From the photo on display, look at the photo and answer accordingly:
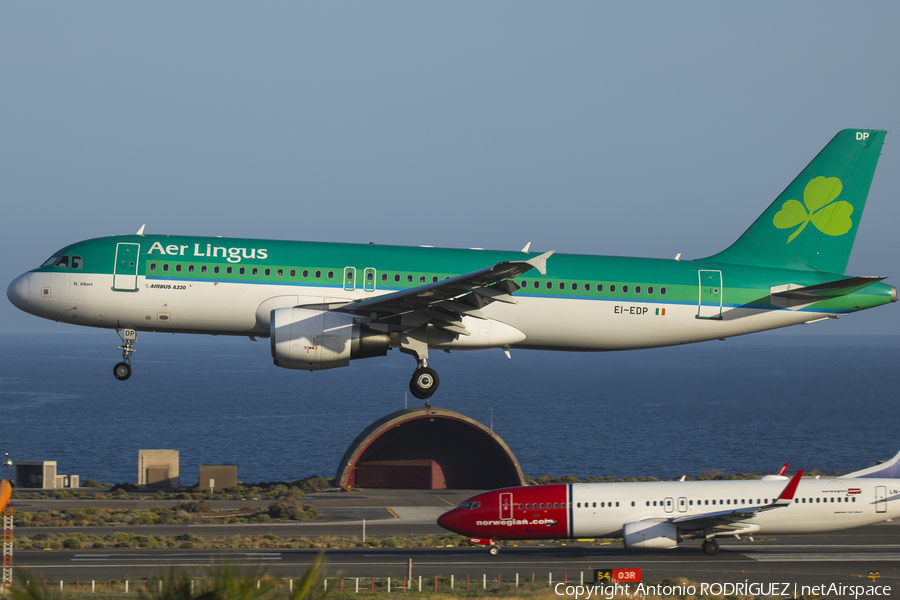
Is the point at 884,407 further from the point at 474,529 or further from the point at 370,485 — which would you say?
the point at 370,485

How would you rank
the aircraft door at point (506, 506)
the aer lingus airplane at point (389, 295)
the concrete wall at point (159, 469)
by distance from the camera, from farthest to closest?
the concrete wall at point (159, 469) → the aircraft door at point (506, 506) → the aer lingus airplane at point (389, 295)

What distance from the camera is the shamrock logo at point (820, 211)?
3500cm

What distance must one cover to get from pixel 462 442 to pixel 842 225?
38418 millimetres

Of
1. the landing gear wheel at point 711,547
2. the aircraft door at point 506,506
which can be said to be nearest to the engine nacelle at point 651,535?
the landing gear wheel at point 711,547

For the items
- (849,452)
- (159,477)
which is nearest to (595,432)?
(849,452)

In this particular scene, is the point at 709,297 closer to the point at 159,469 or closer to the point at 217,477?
the point at 217,477

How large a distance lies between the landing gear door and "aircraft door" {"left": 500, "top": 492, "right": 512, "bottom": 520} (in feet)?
59.5

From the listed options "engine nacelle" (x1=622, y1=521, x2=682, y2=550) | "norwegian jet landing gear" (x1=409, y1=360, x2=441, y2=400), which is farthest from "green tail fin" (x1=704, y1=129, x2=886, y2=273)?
"norwegian jet landing gear" (x1=409, y1=360, x2=441, y2=400)

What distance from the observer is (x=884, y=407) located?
50.5m

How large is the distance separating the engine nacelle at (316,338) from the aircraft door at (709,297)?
1231 centimetres

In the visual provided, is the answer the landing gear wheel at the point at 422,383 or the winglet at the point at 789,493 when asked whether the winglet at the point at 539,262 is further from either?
the winglet at the point at 789,493

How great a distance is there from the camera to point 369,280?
3012 cm

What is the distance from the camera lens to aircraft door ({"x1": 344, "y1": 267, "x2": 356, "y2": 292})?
1183 inches

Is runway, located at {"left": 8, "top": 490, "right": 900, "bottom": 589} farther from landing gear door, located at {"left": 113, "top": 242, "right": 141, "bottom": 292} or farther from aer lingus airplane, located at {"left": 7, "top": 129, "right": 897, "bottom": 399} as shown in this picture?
landing gear door, located at {"left": 113, "top": 242, "right": 141, "bottom": 292}
